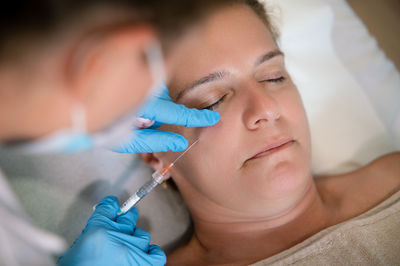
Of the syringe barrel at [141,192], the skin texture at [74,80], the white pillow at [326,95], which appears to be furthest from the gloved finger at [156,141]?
the white pillow at [326,95]

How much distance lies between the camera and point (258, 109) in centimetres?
111

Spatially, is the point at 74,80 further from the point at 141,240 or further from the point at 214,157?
the point at 141,240

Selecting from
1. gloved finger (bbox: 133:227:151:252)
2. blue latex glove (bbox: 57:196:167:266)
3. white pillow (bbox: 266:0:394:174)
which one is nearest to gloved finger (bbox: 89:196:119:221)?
blue latex glove (bbox: 57:196:167:266)

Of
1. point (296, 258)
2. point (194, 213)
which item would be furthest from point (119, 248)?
point (296, 258)

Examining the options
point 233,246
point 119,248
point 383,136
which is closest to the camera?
point 119,248

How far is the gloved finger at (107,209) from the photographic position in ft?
4.16

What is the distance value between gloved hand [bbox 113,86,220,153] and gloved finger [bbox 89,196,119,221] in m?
0.22

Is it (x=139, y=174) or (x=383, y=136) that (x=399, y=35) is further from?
(x=139, y=174)

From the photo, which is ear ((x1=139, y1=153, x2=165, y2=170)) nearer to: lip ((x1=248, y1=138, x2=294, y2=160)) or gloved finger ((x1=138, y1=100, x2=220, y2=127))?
gloved finger ((x1=138, y1=100, x2=220, y2=127))

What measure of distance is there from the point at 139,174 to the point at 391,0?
1.68 metres

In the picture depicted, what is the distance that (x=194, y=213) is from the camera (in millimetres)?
1462

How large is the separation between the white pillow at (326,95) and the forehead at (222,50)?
66 cm

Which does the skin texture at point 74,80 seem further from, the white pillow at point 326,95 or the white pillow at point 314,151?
the white pillow at point 326,95

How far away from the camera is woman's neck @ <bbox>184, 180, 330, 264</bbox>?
129 cm
